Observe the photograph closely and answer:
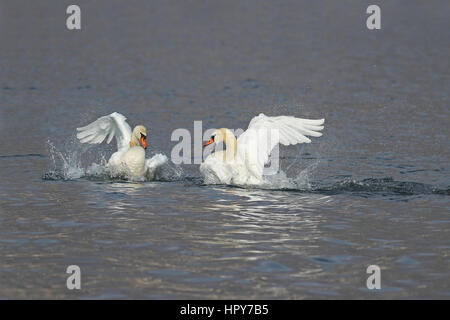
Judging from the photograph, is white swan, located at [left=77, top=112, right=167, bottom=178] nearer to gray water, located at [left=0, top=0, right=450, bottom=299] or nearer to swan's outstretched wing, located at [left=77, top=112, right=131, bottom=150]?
swan's outstretched wing, located at [left=77, top=112, right=131, bottom=150]

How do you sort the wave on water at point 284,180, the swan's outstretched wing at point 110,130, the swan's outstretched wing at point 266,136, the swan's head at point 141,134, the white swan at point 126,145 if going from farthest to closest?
the swan's outstretched wing at point 110,130
the swan's head at point 141,134
the white swan at point 126,145
the swan's outstretched wing at point 266,136
the wave on water at point 284,180

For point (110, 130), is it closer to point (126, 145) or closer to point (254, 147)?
point (126, 145)

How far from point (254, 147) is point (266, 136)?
31 cm

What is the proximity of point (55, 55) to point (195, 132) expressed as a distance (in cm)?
1683

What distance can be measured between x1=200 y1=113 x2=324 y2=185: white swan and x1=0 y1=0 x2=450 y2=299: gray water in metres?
0.33

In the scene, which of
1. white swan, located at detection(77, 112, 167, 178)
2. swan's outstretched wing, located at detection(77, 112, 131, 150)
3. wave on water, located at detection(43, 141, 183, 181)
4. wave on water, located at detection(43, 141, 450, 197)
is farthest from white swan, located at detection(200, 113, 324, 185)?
swan's outstretched wing, located at detection(77, 112, 131, 150)

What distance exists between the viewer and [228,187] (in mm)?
15156

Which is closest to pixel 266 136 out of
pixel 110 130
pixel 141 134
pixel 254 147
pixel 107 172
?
pixel 254 147

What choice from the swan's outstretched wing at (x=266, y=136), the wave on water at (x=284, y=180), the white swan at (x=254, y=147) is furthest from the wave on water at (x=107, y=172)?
the swan's outstretched wing at (x=266, y=136)

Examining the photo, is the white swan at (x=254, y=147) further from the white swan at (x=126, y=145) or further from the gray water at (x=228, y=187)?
the white swan at (x=126, y=145)

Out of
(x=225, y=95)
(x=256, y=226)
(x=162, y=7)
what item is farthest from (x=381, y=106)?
(x=162, y=7)

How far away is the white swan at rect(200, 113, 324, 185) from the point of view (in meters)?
15.0

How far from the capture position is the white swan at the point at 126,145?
1573cm

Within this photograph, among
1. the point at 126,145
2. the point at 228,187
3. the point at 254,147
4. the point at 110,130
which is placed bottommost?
the point at 228,187
